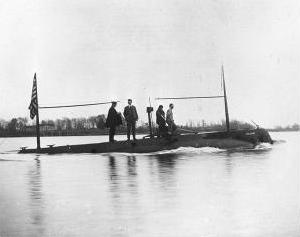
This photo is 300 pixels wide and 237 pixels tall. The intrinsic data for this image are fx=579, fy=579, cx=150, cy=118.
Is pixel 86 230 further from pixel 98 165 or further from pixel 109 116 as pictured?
pixel 109 116

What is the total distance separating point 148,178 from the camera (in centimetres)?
1410

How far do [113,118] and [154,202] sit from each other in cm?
1617

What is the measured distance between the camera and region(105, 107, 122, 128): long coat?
26.3 m

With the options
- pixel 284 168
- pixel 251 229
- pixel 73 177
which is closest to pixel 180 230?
pixel 251 229

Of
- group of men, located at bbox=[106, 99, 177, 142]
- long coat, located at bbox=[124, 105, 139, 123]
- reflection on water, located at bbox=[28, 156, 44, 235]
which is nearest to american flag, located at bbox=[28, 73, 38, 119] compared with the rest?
group of men, located at bbox=[106, 99, 177, 142]

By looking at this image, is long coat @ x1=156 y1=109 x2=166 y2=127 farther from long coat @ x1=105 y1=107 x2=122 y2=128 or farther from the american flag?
the american flag

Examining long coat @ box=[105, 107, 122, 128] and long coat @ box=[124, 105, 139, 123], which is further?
long coat @ box=[105, 107, 122, 128]

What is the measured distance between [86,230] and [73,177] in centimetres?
709

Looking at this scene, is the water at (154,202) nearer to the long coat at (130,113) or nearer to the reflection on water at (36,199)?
the reflection on water at (36,199)

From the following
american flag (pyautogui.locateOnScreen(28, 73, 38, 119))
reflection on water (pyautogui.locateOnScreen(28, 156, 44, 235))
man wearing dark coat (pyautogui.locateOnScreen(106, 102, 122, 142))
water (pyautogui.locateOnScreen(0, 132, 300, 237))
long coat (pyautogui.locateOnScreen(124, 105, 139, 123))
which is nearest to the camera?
water (pyautogui.locateOnScreen(0, 132, 300, 237))

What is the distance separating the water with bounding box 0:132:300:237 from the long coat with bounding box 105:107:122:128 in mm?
9787

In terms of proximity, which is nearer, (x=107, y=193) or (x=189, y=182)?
(x=107, y=193)

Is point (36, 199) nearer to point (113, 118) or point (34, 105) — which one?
point (113, 118)

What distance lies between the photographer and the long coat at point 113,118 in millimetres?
26312
